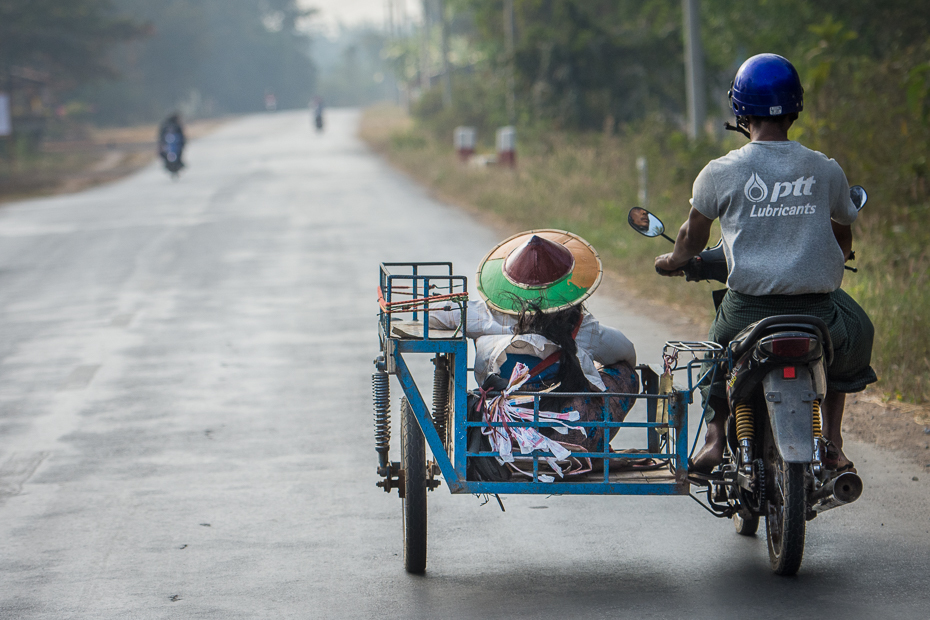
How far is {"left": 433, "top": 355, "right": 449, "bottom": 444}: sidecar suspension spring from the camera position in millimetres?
4945

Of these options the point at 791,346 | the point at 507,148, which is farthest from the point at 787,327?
the point at 507,148

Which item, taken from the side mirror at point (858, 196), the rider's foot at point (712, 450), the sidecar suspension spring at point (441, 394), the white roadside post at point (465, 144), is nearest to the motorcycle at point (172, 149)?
the white roadside post at point (465, 144)

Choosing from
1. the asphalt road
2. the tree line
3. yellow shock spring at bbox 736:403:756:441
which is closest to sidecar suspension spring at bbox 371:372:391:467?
the asphalt road

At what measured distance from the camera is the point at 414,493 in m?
4.50

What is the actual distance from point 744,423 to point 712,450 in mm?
209

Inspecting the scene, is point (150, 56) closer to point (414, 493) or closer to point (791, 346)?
point (414, 493)

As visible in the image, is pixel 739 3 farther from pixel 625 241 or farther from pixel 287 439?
pixel 287 439

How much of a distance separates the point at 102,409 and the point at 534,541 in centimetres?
392

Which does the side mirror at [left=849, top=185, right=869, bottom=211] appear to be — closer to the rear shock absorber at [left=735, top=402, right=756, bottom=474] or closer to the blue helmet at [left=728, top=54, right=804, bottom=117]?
the blue helmet at [left=728, top=54, right=804, bottom=117]

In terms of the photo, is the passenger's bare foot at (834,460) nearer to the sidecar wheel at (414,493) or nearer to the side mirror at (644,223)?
the side mirror at (644,223)

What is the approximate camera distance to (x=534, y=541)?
5125 millimetres

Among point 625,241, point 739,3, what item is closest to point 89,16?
point 739,3

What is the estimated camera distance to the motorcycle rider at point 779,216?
169 inches

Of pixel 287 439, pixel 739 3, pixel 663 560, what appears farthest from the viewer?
pixel 739 3
